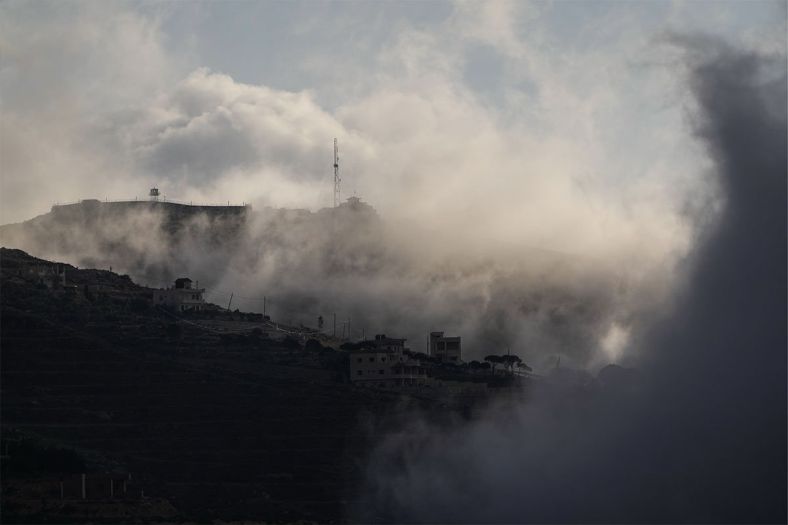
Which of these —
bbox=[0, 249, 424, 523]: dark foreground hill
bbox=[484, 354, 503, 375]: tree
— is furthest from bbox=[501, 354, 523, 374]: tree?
bbox=[0, 249, 424, 523]: dark foreground hill

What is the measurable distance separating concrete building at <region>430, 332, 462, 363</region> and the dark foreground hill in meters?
14.7

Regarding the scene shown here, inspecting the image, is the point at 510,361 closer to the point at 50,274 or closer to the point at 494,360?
the point at 494,360

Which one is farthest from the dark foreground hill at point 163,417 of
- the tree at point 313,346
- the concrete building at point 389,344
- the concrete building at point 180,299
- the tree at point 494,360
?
the tree at point 494,360

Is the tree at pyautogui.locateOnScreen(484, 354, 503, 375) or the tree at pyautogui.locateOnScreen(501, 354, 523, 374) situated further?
the tree at pyautogui.locateOnScreen(484, 354, 503, 375)

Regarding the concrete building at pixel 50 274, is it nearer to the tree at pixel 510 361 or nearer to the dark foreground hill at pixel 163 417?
the dark foreground hill at pixel 163 417

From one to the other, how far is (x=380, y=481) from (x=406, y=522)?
7.57 m

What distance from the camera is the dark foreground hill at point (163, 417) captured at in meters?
96.2

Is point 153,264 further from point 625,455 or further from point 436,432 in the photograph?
point 625,455

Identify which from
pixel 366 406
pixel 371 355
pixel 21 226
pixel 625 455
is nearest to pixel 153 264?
pixel 21 226

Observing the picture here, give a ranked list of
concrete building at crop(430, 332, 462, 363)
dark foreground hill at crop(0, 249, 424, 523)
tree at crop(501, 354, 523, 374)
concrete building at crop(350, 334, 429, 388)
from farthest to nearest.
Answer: concrete building at crop(430, 332, 462, 363) → tree at crop(501, 354, 523, 374) → concrete building at crop(350, 334, 429, 388) → dark foreground hill at crop(0, 249, 424, 523)

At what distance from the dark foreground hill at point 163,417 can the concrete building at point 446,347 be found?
1472 centimetres

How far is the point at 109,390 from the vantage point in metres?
114

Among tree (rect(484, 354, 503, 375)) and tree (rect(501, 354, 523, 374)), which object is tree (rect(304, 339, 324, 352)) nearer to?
tree (rect(484, 354, 503, 375))

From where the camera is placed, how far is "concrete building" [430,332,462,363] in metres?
141
